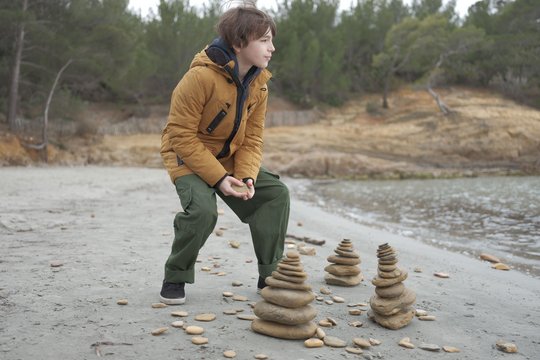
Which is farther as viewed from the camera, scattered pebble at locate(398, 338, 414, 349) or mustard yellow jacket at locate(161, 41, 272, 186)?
mustard yellow jacket at locate(161, 41, 272, 186)

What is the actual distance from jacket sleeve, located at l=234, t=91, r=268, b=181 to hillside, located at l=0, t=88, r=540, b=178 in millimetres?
16268

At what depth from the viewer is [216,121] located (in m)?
3.66

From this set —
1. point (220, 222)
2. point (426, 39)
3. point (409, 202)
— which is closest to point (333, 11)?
point (426, 39)

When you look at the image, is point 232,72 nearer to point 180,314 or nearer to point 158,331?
point 180,314

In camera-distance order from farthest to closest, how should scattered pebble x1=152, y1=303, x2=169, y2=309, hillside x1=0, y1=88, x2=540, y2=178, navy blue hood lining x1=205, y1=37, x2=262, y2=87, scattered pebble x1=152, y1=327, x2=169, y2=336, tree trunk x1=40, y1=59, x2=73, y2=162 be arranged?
hillside x1=0, y1=88, x2=540, y2=178, tree trunk x1=40, y1=59, x2=73, y2=162, navy blue hood lining x1=205, y1=37, x2=262, y2=87, scattered pebble x1=152, y1=303, x2=169, y2=309, scattered pebble x1=152, y1=327, x2=169, y2=336

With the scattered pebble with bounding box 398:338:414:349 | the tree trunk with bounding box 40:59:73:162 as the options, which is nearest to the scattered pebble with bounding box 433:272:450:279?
the scattered pebble with bounding box 398:338:414:349

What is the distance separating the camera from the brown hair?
3.59 meters

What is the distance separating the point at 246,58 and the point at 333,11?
35.8 metres

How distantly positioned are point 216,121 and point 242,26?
632mm

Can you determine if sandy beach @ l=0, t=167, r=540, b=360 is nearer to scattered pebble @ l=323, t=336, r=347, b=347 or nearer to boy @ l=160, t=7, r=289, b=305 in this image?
scattered pebble @ l=323, t=336, r=347, b=347

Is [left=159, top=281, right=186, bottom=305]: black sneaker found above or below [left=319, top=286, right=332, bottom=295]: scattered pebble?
above

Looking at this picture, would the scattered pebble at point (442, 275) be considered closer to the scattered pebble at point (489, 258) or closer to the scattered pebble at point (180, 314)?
the scattered pebble at point (489, 258)

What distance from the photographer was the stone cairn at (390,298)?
3335mm

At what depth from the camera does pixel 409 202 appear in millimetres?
12539
